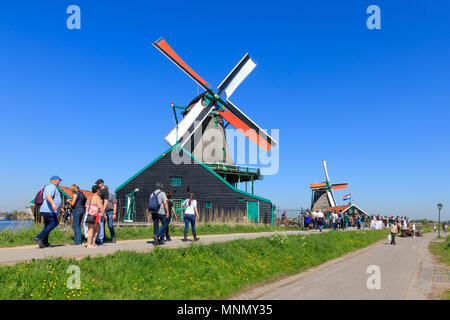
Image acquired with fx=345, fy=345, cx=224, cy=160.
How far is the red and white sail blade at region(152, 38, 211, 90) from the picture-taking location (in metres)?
34.5

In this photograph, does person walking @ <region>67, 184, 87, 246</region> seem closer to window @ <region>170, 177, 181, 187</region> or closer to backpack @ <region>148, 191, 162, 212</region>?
backpack @ <region>148, 191, 162, 212</region>

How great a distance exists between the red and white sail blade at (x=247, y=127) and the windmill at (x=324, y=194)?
28995 millimetres

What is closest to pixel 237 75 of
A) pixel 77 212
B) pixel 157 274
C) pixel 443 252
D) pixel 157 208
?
pixel 443 252

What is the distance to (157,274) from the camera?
7.54 metres

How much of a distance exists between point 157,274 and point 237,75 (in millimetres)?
31433

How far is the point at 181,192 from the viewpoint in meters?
30.9

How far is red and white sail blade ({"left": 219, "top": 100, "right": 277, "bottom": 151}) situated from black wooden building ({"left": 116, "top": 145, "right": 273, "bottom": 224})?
649cm

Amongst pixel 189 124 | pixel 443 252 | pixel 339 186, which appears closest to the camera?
pixel 443 252

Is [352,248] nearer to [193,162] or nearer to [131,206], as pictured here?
[193,162]

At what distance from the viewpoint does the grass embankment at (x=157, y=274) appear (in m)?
6.01

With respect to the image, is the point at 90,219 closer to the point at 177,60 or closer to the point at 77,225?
the point at 77,225
